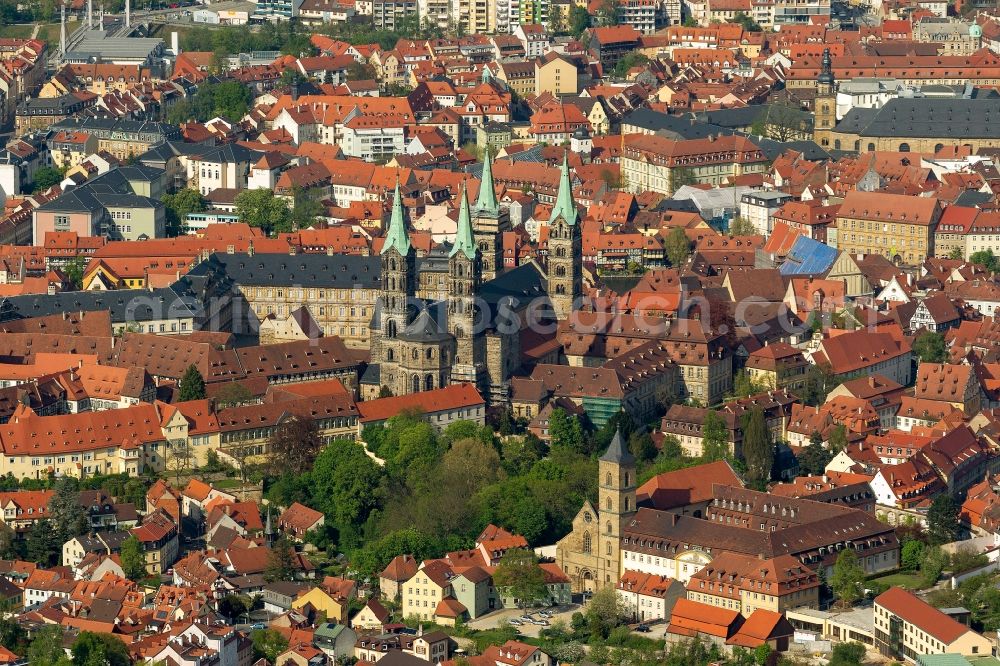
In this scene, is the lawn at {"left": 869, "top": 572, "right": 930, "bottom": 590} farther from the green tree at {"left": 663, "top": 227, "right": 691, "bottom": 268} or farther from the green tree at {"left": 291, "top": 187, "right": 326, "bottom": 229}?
the green tree at {"left": 291, "top": 187, "right": 326, "bottom": 229}

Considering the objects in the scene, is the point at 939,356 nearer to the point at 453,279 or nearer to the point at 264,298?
the point at 453,279

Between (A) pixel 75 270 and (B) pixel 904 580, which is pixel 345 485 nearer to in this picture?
(B) pixel 904 580

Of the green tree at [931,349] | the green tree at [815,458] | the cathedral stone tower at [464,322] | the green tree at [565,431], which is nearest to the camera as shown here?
the green tree at [815,458]

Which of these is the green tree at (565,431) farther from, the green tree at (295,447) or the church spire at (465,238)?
the green tree at (295,447)

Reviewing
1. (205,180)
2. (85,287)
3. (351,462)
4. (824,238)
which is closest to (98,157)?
(205,180)

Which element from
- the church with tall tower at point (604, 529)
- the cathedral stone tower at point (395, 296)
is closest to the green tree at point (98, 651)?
the church with tall tower at point (604, 529)

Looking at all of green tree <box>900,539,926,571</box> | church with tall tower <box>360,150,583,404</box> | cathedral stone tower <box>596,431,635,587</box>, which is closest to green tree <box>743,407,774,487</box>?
green tree <box>900,539,926,571</box>

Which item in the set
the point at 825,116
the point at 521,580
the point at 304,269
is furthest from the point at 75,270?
the point at 825,116
